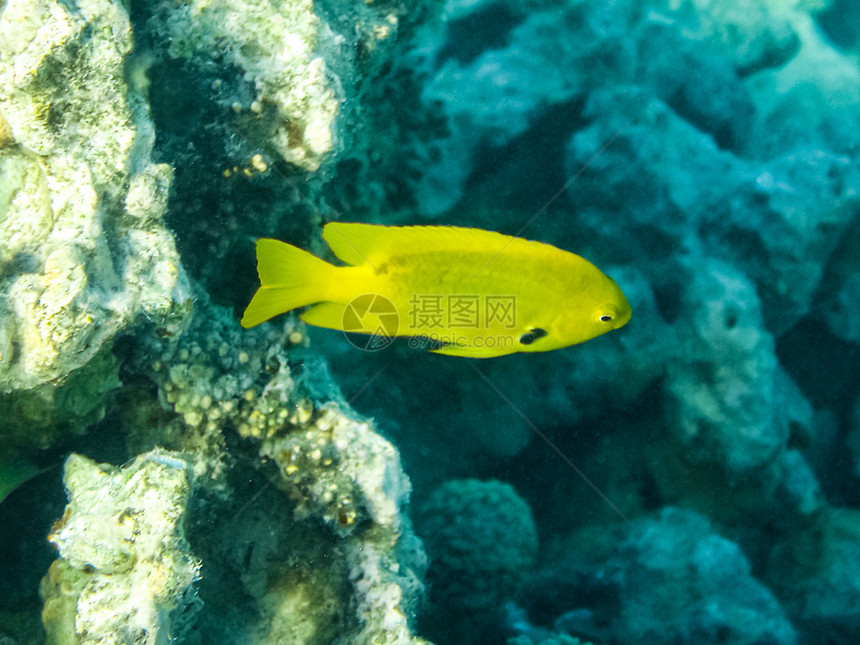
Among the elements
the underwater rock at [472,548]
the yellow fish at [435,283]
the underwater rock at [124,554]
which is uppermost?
the yellow fish at [435,283]

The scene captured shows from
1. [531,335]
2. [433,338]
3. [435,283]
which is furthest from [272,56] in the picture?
[531,335]

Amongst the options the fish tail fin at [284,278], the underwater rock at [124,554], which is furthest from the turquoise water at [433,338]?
the fish tail fin at [284,278]

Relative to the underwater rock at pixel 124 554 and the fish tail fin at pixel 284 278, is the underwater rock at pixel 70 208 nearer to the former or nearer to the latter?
the fish tail fin at pixel 284 278

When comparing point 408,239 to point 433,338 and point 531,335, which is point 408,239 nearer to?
point 433,338

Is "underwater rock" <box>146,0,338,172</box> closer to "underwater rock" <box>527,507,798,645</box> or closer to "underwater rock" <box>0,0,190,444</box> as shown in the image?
"underwater rock" <box>0,0,190,444</box>

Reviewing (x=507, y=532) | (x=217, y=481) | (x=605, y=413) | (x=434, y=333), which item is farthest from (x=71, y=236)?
(x=605, y=413)

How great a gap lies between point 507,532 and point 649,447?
4.29 feet

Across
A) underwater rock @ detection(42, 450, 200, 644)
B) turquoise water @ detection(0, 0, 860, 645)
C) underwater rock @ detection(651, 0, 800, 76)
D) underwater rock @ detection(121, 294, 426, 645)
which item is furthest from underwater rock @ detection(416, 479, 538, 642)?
underwater rock @ detection(651, 0, 800, 76)

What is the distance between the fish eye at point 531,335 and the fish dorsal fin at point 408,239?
1.45ft

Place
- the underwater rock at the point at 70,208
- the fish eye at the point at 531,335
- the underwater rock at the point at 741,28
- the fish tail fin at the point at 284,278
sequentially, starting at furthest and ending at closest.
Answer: the underwater rock at the point at 741,28 < the fish eye at the point at 531,335 < the fish tail fin at the point at 284,278 < the underwater rock at the point at 70,208

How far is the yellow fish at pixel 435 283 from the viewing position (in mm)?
2211

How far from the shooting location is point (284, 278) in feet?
7.35

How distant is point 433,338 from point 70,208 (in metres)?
1.54

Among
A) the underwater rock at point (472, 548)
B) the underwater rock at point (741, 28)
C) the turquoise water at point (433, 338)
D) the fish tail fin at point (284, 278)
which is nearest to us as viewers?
the turquoise water at point (433, 338)
